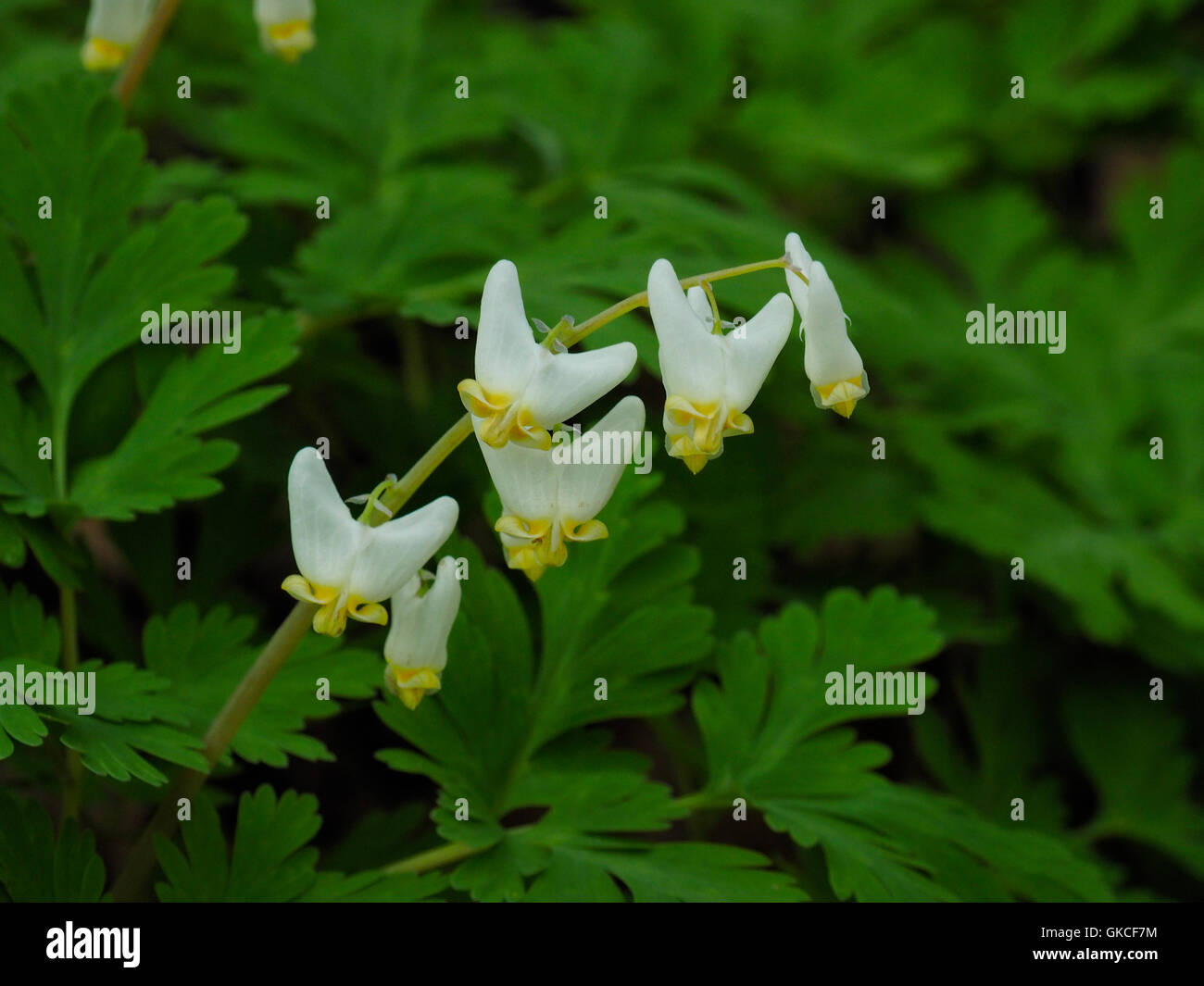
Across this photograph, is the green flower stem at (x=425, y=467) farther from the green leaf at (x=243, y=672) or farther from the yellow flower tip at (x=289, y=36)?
the yellow flower tip at (x=289, y=36)

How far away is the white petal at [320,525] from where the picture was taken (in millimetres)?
1304

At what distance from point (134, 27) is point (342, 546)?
1.37 meters

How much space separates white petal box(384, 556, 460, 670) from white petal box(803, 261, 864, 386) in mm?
516

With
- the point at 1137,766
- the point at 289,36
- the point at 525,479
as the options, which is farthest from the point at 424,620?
the point at 1137,766

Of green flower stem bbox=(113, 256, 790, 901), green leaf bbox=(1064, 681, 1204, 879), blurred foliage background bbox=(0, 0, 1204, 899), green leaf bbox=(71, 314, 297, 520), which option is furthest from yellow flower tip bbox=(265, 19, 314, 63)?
green leaf bbox=(1064, 681, 1204, 879)

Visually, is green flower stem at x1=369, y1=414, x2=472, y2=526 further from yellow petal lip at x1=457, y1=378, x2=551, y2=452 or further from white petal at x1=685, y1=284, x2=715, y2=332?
white petal at x1=685, y1=284, x2=715, y2=332

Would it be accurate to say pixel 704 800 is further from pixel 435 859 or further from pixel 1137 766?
pixel 1137 766

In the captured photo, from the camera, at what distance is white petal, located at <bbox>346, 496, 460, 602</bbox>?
1310mm

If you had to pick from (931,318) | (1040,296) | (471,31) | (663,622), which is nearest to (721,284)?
(663,622)

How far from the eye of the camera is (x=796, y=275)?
1.33m

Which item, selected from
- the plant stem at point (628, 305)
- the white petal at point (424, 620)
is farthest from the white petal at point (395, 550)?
the plant stem at point (628, 305)

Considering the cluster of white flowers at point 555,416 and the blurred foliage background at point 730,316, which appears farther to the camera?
the blurred foliage background at point 730,316

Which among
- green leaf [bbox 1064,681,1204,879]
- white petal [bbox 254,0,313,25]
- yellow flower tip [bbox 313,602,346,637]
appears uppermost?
white petal [bbox 254,0,313,25]

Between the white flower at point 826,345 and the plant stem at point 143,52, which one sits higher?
the plant stem at point 143,52
